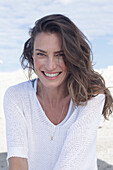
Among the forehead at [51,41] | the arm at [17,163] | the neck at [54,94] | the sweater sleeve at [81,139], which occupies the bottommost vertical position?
the arm at [17,163]

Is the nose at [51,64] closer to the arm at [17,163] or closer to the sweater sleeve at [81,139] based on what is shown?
the sweater sleeve at [81,139]

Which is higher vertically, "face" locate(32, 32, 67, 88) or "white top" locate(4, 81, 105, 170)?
"face" locate(32, 32, 67, 88)

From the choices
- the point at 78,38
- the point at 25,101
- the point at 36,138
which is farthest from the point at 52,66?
the point at 36,138

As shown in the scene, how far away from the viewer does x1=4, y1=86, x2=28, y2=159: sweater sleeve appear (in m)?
1.91

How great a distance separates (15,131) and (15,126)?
0.11ft

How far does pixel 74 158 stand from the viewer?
6.05ft

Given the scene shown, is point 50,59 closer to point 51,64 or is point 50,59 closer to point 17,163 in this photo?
point 51,64

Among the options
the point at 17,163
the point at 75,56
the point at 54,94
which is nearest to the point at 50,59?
the point at 75,56

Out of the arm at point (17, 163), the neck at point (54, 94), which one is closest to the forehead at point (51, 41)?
the neck at point (54, 94)

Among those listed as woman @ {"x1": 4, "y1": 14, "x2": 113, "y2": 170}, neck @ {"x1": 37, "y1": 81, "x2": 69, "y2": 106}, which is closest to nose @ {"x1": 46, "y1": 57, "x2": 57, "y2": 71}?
woman @ {"x1": 4, "y1": 14, "x2": 113, "y2": 170}

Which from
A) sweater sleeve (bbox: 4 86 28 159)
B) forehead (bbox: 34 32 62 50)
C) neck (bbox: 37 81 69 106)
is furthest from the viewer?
neck (bbox: 37 81 69 106)

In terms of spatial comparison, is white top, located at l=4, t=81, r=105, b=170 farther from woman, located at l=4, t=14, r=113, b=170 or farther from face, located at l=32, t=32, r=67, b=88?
face, located at l=32, t=32, r=67, b=88

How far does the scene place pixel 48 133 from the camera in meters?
2.01

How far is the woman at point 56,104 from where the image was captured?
6.01 ft
